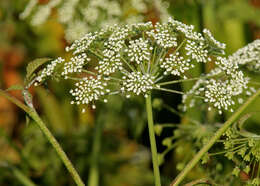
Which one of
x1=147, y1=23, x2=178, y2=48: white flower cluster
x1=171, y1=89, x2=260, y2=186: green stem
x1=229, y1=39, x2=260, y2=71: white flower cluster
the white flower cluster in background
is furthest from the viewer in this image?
the white flower cluster in background

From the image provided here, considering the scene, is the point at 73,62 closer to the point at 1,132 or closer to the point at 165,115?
the point at 1,132

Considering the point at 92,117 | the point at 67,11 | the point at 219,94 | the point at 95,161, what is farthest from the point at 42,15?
the point at 219,94

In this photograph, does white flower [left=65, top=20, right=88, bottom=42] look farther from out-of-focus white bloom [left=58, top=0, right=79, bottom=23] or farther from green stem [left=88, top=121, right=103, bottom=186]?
green stem [left=88, top=121, right=103, bottom=186]

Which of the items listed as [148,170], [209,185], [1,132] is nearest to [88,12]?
[1,132]

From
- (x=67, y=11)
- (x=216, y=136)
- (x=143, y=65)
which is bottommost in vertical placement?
(x=216, y=136)

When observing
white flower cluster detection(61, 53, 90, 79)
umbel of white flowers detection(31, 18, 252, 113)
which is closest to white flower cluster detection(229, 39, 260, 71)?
umbel of white flowers detection(31, 18, 252, 113)

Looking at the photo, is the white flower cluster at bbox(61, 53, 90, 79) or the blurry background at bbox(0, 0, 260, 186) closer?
the white flower cluster at bbox(61, 53, 90, 79)

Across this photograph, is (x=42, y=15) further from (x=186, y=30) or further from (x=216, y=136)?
(x=216, y=136)

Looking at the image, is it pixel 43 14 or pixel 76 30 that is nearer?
pixel 76 30
